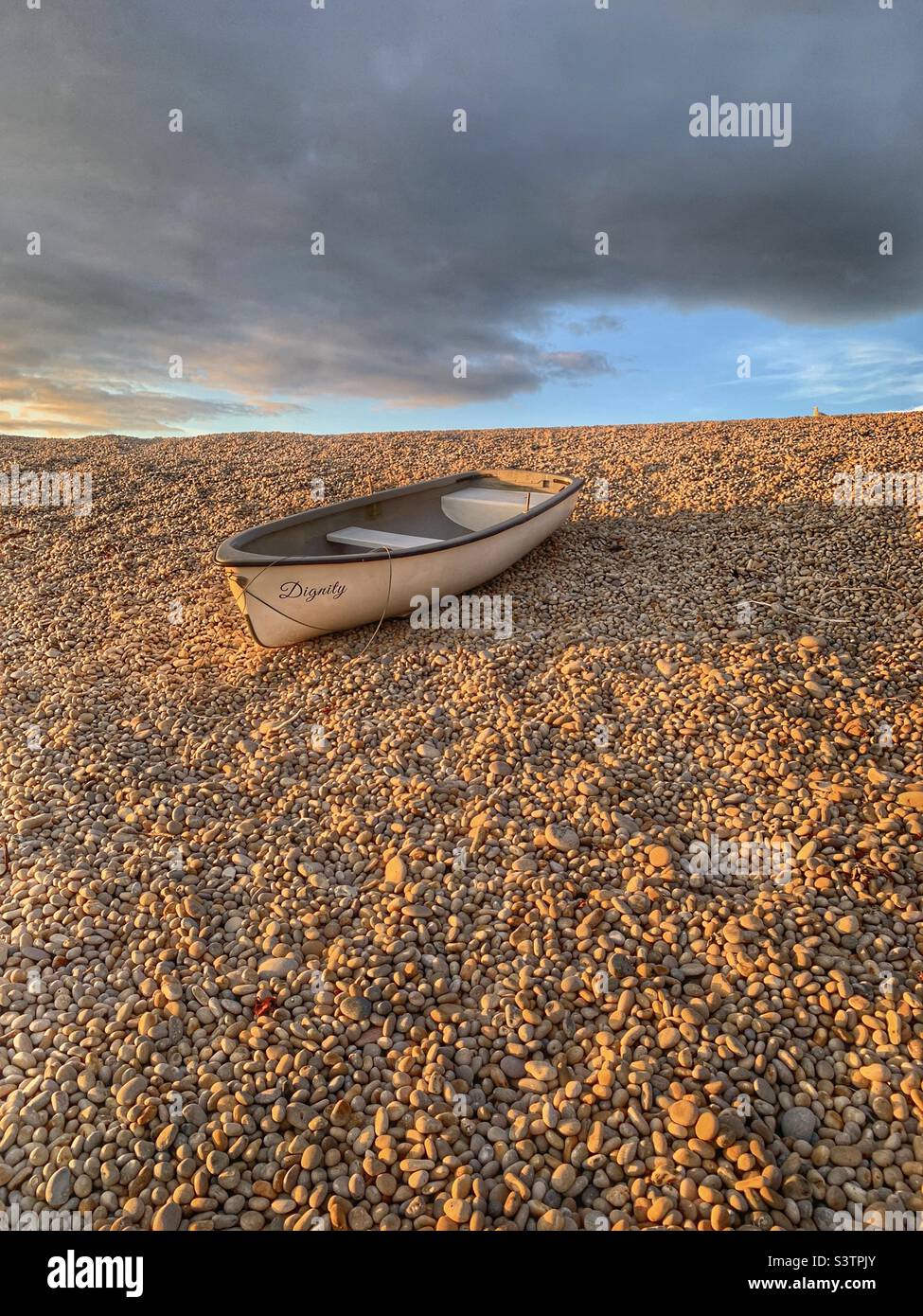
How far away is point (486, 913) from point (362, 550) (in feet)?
19.7

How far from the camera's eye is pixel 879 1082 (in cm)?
378

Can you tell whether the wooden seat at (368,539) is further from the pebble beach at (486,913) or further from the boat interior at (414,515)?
the pebble beach at (486,913)

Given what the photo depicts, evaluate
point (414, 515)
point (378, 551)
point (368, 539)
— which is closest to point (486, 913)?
point (378, 551)

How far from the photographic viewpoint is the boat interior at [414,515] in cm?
922

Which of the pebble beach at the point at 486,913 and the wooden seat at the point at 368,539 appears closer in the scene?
the pebble beach at the point at 486,913

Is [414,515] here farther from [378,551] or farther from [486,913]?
[486,913]

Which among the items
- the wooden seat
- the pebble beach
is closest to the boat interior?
the wooden seat

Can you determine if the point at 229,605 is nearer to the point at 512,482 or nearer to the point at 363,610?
the point at 363,610

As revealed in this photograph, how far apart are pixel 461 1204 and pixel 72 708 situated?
6.30 m

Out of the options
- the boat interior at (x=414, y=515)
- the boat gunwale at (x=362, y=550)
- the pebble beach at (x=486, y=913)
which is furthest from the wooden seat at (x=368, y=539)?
the pebble beach at (x=486, y=913)

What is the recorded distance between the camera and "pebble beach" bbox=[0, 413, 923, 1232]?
352 centimetres

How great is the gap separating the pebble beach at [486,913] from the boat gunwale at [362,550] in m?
0.97

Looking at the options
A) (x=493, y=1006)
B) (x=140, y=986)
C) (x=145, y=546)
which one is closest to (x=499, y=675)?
(x=493, y=1006)
